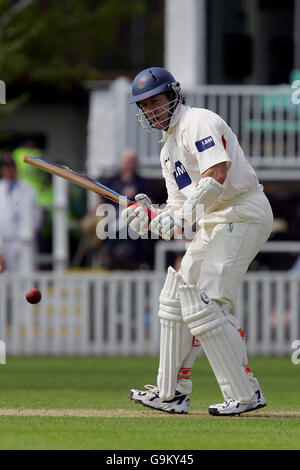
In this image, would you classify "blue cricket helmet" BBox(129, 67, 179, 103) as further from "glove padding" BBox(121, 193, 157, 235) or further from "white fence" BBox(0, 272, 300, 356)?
"white fence" BBox(0, 272, 300, 356)

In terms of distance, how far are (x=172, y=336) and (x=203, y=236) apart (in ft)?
2.11

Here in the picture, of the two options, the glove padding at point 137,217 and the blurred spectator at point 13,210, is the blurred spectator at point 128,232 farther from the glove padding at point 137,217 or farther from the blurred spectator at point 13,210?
the glove padding at point 137,217

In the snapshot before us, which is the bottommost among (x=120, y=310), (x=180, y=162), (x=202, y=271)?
(x=120, y=310)

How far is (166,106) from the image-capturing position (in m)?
7.03

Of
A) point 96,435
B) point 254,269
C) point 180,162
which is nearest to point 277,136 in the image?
point 254,269

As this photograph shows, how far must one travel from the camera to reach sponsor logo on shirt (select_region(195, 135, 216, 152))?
6.75m

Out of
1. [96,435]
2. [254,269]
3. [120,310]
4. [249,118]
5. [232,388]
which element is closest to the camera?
[96,435]

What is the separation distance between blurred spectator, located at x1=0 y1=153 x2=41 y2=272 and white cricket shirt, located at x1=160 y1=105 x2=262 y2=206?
6.20 metres

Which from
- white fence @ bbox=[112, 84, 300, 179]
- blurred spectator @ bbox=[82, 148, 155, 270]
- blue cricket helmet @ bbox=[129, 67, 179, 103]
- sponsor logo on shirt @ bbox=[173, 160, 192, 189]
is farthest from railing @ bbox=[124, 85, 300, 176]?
blue cricket helmet @ bbox=[129, 67, 179, 103]

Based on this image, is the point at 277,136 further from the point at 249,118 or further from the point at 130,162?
the point at 130,162

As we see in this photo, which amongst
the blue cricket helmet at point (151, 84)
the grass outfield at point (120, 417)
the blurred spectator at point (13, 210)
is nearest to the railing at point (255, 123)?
the blurred spectator at point (13, 210)

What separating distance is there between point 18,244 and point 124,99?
3.08 m

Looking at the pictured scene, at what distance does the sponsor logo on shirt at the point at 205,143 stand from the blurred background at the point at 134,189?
5596 mm

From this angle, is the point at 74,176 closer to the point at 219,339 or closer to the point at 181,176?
the point at 181,176
